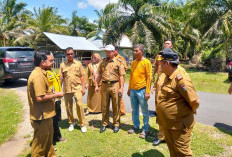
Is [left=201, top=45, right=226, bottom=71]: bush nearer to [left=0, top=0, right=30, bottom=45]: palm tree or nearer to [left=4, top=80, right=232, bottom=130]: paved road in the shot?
[left=4, top=80, right=232, bottom=130]: paved road

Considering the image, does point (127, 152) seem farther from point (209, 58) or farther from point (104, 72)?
point (209, 58)

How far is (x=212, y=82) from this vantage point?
1070 cm

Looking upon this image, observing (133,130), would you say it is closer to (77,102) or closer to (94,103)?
(77,102)

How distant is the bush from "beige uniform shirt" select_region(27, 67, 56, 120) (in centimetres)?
1528

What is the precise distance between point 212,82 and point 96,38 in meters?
20.6

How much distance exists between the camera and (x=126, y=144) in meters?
3.94

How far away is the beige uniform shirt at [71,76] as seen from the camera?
14.6 feet

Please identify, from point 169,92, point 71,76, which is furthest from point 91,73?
point 169,92

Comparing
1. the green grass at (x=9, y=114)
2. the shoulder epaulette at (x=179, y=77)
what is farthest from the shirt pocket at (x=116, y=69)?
the green grass at (x=9, y=114)

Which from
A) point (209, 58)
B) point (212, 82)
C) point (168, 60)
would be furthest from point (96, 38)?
point (168, 60)

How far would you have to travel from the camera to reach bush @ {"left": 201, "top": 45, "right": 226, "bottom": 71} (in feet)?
49.8

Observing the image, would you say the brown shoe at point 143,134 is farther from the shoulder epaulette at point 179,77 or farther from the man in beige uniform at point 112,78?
the shoulder epaulette at point 179,77

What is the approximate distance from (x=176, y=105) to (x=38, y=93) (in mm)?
1894

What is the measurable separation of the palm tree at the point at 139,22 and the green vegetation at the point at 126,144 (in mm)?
10614
